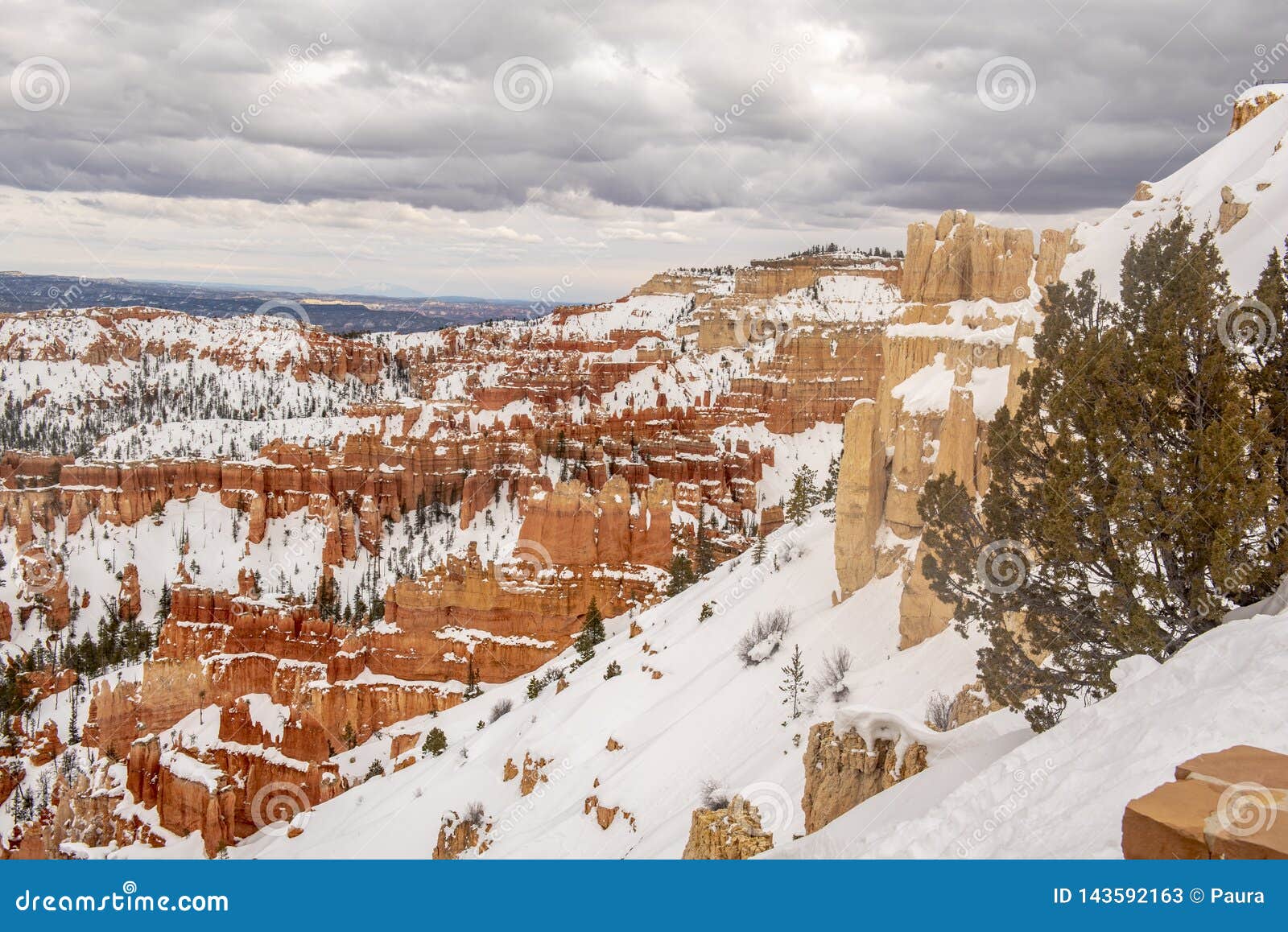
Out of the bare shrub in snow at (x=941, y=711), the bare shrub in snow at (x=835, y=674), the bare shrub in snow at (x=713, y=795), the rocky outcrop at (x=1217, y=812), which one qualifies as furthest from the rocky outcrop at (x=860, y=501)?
the rocky outcrop at (x=1217, y=812)

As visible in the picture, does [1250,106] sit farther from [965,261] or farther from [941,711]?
[941,711]

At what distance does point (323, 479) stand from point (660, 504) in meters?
37.4

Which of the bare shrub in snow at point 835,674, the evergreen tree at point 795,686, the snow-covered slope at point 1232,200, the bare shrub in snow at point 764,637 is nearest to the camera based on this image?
the bare shrub in snow at point 835,674

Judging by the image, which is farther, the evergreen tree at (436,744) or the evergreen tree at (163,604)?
the evergreen tree at (163,604)

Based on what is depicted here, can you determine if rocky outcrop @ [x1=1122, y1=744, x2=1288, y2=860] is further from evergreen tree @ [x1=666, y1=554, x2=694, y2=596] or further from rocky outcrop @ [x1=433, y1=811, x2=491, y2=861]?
evergreen tree @ [x1=666, y1=554, x2=694, y2=596]

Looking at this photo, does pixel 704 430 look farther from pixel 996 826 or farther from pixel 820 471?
pixel 996 826

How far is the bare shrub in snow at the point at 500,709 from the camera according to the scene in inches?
1539

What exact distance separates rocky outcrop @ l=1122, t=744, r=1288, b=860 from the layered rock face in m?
17.7

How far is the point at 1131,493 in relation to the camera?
36.5 feet

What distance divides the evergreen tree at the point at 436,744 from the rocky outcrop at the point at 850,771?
26027 millimetres

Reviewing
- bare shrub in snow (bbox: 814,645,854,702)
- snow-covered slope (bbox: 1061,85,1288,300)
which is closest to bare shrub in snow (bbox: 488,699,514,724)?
bare shrub in snow (bbox: 814,645,854,702)

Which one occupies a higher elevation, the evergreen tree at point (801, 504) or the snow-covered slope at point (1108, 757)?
the snow-covered slope at point (1108, 757)

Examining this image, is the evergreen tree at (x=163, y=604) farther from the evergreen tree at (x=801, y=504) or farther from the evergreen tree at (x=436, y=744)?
the evergreen tree at (x=801, y=504)

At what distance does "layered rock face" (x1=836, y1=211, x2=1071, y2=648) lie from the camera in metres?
25.1
